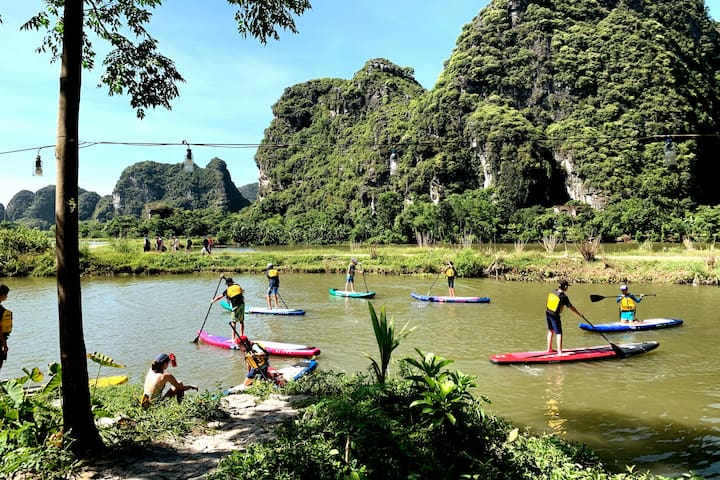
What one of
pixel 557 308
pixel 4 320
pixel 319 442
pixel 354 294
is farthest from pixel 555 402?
pixel 354 294

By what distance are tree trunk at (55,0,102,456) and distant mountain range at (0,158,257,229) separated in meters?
149

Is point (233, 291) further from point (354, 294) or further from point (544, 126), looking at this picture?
point (544, 126)

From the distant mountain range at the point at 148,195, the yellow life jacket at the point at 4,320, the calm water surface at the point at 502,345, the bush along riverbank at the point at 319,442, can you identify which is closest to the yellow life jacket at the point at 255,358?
the calm water surface at the point at 502,345

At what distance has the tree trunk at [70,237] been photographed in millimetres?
4074

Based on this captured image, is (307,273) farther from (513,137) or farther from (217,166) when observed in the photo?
(217,166)

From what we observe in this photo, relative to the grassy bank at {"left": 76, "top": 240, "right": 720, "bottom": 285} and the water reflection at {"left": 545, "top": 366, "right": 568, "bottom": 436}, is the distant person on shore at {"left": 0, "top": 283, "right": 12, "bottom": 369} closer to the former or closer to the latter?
the water reflection at {"left": 545, "top": 366, "right": 568, "bottom": 436}

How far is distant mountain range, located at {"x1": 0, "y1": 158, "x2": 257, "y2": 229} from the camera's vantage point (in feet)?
495

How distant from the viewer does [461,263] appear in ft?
74.7

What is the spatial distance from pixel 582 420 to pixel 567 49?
79948 mm

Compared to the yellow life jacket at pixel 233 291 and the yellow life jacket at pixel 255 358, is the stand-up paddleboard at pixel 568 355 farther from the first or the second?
the yellow life jacket at pixel 233 291

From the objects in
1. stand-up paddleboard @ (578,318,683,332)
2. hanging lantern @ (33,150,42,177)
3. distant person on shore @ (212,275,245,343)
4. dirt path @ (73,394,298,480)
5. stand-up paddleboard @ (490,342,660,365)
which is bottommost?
stand-up paddleboard @ (490,342,660,365)

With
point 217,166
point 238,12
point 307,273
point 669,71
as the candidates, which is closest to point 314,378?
point 238,12

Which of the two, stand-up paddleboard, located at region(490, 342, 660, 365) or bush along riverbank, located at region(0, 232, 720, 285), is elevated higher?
bush along riverbank, located at region(0, 232, 720, 285)

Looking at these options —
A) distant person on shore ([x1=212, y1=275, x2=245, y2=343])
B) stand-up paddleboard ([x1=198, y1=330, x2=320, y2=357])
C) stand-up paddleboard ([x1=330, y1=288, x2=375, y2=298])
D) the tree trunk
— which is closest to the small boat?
stand-up paddleboard ([x1=330, y1=288, x2=375, y2=298])
